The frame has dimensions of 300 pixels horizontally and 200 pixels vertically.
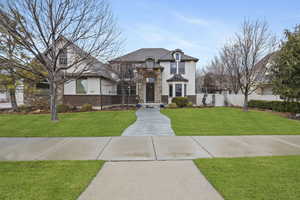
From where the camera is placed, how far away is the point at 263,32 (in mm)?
15078

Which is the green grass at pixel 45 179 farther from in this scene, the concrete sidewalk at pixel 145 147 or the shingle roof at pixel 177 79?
the shingle roof at pixel 177 79

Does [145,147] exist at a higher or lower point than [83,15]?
lower

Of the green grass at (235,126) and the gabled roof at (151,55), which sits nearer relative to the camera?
the green grass at (235,126)

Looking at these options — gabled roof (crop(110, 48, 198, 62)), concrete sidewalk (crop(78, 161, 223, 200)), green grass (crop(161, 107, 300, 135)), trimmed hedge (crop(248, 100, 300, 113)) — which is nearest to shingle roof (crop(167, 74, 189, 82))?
gabled roof (crop(110, 48, 198, 62))

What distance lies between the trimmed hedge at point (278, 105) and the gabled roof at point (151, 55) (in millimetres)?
8959

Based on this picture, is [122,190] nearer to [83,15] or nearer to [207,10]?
[83,15]

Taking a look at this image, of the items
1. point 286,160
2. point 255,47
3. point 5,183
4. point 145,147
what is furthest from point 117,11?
point 255,47

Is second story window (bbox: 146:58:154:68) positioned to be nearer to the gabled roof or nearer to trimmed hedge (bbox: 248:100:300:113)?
the gabled roof

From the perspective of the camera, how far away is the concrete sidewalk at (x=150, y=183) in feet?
9.04

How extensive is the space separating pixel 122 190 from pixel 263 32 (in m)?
18.1

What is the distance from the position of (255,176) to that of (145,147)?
3105 mm

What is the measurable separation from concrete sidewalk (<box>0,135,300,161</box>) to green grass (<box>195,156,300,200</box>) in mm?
532

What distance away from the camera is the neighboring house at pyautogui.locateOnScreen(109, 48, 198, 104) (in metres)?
21.0

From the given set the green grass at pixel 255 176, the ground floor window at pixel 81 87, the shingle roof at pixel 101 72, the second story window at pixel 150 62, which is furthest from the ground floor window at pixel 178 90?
the green grass at pixel 255 176
